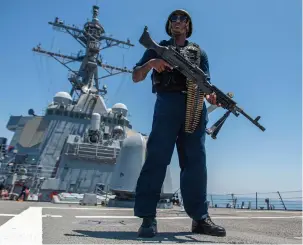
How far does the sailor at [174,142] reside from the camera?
89.0 inches

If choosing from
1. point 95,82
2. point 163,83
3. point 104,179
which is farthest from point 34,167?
point 163,83

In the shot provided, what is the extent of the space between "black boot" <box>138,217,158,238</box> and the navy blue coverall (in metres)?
0.13

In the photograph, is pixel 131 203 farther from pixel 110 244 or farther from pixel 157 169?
pixel 110 244

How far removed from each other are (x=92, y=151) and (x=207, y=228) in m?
15.5

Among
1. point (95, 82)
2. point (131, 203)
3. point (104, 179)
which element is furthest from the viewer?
point (95, 82)

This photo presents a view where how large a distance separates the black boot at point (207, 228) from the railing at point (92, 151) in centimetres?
1522

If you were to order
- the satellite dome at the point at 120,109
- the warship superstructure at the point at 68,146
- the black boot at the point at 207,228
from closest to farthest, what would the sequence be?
1. the black boot at the point at 207,228
2. the warship superstructure at the point at 68,146
3. the satellite dome at the point at 120,109

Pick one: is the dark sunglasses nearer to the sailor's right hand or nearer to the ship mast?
the sailor's right hand

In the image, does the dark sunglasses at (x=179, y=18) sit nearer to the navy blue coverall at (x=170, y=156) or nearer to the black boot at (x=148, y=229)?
the navy blue coverall at (x=170, y=156)

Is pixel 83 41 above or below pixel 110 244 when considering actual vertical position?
above

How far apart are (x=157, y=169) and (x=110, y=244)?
0.89m

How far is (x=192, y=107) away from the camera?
7.90 ft

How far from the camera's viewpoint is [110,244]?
1.48m

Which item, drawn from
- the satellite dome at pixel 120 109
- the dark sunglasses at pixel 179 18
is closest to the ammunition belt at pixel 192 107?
the dark sunglasses at pixel 179 18
